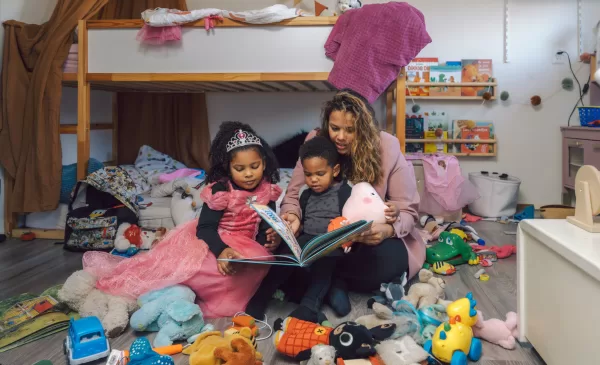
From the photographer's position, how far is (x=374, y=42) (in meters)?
2.33

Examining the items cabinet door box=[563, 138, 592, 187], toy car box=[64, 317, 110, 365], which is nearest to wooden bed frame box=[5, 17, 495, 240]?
cabinet door box=[563, 138, 592, 187]

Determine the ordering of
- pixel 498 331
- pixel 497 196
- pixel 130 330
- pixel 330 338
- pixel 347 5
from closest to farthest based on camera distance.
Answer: pixel 330 338
pixel 498 331
pixel 130 330
pixel 347 5
pixel 497 196

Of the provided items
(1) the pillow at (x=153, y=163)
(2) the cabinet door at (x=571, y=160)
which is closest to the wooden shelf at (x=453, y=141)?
(2) the cabinet door at (x=571, y=160)

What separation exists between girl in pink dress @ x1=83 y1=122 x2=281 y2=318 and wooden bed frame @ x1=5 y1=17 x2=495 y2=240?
2.96 feet

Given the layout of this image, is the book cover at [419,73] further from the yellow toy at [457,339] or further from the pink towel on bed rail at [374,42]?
the yellow toy at [457,339]

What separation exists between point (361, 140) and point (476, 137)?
6.12ft

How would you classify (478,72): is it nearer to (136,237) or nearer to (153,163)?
(153,163)

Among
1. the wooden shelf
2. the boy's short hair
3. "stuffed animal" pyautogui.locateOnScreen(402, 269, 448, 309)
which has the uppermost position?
the wooden shelf

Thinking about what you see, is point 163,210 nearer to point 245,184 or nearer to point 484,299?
point 245,184

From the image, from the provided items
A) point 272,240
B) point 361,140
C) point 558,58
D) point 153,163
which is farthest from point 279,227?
point 558,58

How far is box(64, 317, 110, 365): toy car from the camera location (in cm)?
126

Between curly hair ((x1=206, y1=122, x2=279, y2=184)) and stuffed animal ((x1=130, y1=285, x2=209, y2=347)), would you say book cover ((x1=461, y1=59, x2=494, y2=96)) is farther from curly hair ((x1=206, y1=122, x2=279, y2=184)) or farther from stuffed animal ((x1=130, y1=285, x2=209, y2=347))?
stuffed animal ((x1=130, y1=285, x2=209, y2=347))

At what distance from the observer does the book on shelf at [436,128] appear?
3.35 m

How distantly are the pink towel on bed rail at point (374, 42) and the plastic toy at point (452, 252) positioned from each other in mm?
734
